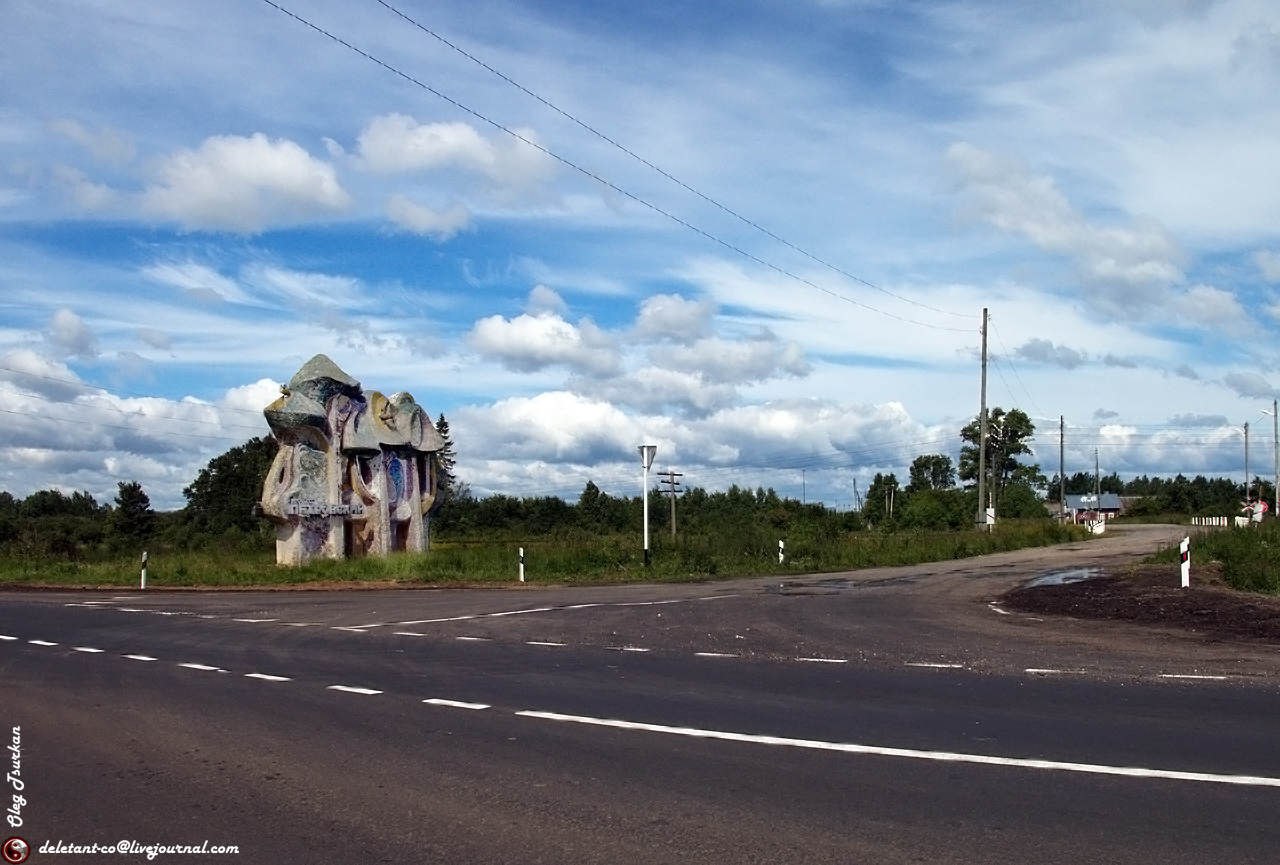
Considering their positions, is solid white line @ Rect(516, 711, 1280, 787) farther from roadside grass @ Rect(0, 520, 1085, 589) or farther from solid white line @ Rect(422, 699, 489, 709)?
roadside grass @ Rect(0, 520, 1085, 589)

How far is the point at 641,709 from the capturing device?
9820 millimetres

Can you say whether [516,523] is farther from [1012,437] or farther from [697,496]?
[1012,437]

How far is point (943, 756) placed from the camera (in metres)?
7.73

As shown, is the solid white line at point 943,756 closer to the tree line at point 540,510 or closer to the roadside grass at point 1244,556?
the roadside grass at point 1244,556

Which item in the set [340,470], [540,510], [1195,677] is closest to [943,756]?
[1195,677]

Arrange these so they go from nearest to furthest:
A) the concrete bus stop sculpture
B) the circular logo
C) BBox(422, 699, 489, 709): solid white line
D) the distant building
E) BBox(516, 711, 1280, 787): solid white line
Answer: the circular logo, BBox(516, 711, 1280, 787): solid white line, BBox(422, 699, 489, 709): solid white line, the concrete bus stop sculpture, the distant building

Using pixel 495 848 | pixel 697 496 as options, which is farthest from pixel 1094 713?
pixel 697 496

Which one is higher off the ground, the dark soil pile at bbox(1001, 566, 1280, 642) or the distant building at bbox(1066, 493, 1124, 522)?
the dark soil pile at bbox(1001, 566, 1280, 642)

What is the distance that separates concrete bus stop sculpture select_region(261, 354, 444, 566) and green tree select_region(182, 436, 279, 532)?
6462 cm

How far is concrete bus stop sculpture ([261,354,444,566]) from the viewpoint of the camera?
117ft

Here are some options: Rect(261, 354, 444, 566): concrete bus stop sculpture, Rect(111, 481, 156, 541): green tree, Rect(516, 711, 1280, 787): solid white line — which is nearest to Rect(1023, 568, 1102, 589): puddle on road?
Rect(516, 711, 1280, 787): solid white line

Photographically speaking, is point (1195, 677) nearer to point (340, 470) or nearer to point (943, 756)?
point (943, 756)

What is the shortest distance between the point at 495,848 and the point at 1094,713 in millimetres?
5834

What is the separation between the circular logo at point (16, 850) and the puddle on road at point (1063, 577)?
2291 cm
